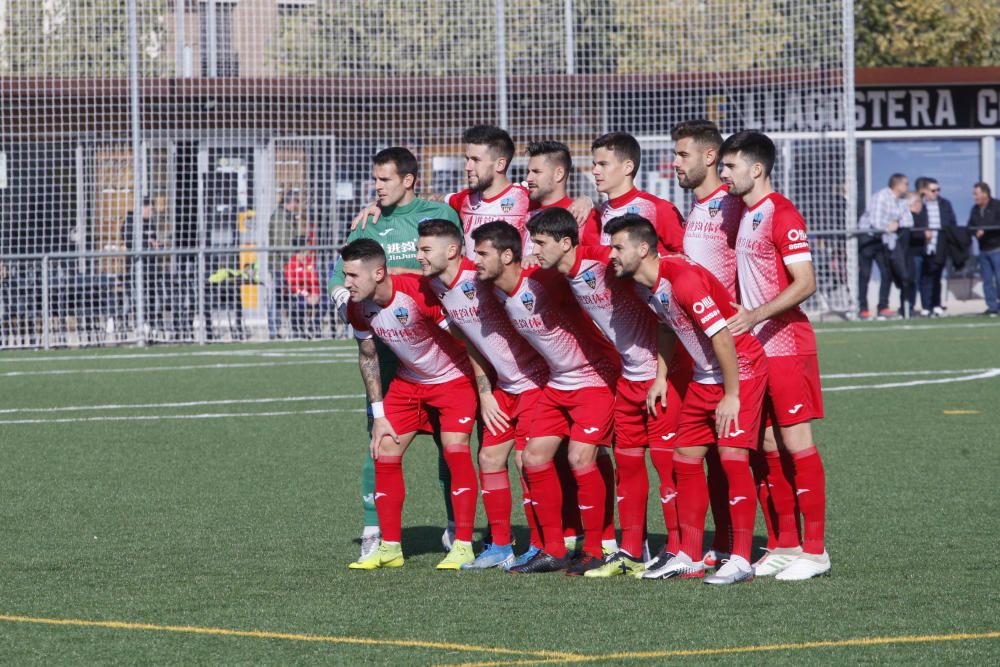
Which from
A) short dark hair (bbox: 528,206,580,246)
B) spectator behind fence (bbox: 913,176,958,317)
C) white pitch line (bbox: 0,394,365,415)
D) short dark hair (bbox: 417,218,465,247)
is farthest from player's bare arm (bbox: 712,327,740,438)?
spectator behind fence (bbox: 913,176,958,317)

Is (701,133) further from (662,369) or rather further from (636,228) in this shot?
(662,369)

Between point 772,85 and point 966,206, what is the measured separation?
1116cm

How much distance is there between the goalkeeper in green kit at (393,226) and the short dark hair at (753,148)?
152 centimetres

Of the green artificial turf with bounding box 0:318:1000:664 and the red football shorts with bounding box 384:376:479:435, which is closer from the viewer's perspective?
the green artificial turf with bounding box 0:318:1000:664

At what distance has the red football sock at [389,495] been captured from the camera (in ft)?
26.8

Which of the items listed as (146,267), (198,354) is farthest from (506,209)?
(146,267)

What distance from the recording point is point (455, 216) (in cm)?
852

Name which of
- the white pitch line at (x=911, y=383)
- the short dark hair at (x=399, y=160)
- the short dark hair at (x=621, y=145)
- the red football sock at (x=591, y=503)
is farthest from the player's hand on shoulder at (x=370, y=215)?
the white pitch line at (x=911, y=383)

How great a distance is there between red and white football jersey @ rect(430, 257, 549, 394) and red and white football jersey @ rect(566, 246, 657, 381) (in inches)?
17.1

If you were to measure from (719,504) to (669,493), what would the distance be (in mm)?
345

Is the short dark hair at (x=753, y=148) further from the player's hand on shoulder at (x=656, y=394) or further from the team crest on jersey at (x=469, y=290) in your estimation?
the team crest on jersey at (x=469, y=290)

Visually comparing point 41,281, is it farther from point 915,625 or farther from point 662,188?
point 915,625

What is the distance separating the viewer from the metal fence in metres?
23.0

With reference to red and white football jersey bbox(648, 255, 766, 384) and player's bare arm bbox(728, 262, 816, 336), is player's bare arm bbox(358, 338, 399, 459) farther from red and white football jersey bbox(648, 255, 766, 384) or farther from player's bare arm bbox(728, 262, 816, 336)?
player's bare arm bbox(728, 262, 816, 336)
